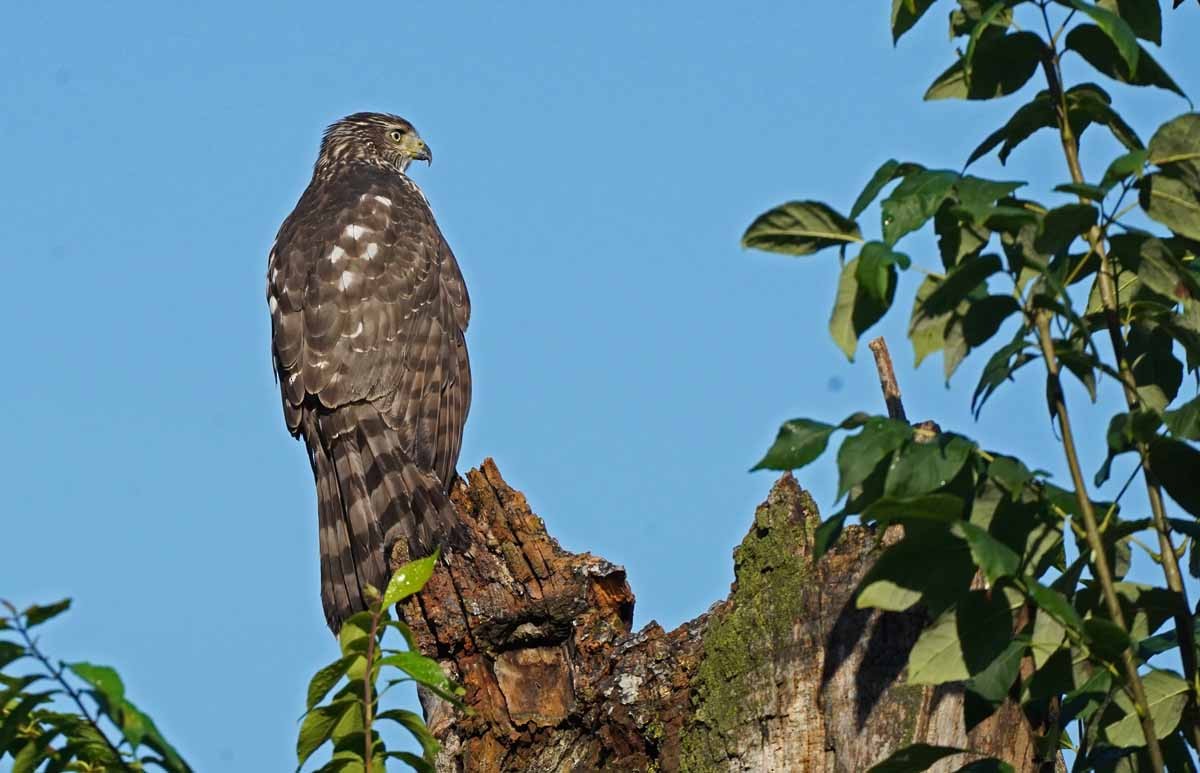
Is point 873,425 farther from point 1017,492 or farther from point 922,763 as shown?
point 922,763

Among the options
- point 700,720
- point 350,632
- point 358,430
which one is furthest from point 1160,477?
point 358,430

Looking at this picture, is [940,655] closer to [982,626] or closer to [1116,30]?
[982,626]

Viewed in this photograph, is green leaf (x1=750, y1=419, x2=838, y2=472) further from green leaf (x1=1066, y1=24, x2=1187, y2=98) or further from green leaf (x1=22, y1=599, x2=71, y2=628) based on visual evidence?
green leaf (x1=22, y1=599, x2=71, y2=628)

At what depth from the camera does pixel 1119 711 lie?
239 centimetres

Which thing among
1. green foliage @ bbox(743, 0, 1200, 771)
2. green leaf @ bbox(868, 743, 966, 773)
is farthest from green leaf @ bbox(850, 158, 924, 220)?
green leaf @ bbox(868, 743, 966, 773)

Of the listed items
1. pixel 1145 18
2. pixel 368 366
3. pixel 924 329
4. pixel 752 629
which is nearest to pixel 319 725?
pixel 924 329

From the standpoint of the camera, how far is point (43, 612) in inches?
60.8

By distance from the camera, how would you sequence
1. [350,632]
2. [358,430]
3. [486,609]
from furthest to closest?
1. [358,430]
2. [486,609]
3. [350,632]

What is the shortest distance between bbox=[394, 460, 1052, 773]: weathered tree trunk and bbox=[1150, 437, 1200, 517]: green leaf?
4.31 ft

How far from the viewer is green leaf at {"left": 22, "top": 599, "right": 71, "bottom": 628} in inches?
60.1

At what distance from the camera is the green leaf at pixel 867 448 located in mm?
1910

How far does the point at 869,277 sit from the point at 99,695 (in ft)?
3.52

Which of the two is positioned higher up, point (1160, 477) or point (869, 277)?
point (869, 277)

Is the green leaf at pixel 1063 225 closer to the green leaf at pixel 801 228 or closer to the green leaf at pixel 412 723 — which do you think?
the green leaf at pixel 801 228
